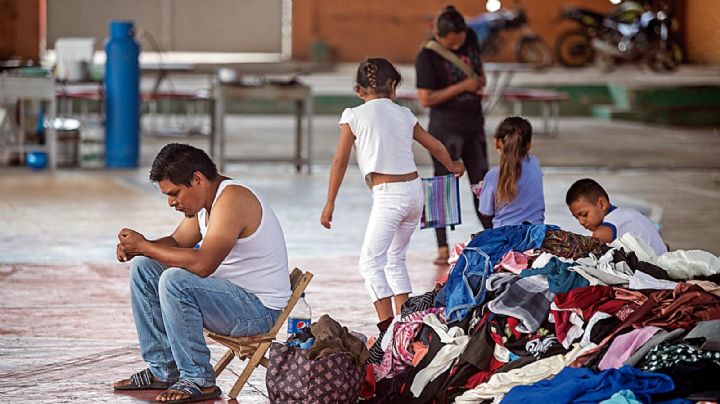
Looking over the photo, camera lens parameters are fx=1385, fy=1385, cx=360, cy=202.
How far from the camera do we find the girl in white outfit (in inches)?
274

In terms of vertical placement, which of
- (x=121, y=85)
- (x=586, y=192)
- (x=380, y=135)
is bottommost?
(x=586, y=192)

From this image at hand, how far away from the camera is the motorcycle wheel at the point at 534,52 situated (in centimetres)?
2689

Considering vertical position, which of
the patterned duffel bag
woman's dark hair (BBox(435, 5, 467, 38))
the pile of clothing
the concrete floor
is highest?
woman's dark hair (BBox(435, 5, 467, 38))

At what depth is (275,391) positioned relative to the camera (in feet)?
18.4

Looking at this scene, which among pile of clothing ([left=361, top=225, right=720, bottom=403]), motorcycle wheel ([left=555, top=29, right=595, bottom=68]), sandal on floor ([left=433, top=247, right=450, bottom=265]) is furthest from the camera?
motorcycle wheel ([left=555, top=29, right=595, bottom=68])

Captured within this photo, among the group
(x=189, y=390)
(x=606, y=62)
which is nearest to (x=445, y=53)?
(x=189, y=390)

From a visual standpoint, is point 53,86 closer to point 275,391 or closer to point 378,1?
point 275,391

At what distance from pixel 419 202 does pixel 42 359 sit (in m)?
2.02

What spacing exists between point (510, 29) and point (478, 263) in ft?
71.0

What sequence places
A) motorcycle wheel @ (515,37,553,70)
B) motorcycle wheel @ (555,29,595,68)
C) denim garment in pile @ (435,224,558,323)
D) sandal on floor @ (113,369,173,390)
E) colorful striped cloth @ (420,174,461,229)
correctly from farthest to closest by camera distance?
motorcycle wheel @ (555,29,595,68) < motorcycle wheel @ (515,37,553,70) < colorful striped cloth @ (420,174,461,229) < sandal on floor @ (113,369,173,390) < denim garment in pile @ (435,224,558,323)

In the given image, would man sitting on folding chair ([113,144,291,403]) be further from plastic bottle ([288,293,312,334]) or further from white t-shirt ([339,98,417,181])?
white t-shirt ([339,98,417,181])

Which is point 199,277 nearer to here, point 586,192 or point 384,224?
point 384,224

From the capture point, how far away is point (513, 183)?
24.7 feet

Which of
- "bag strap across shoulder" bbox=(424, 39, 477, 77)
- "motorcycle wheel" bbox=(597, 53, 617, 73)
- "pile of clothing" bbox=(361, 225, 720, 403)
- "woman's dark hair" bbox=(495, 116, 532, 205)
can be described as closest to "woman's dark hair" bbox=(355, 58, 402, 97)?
"woman's dark hair" bbox=(495, 116, 532, 205)
